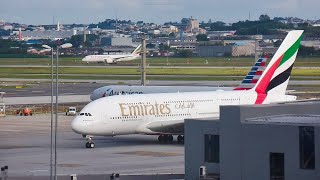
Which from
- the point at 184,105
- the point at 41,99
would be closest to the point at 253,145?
the point at 184,105

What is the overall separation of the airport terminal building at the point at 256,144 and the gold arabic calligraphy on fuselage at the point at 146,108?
31463 millimetres

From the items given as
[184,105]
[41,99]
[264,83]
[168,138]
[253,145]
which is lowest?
[253,145]

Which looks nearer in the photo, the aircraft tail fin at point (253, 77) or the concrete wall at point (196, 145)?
the concrete wall at point (196, 145)

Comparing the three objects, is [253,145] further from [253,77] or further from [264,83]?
[253,77]

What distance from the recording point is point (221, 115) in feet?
192

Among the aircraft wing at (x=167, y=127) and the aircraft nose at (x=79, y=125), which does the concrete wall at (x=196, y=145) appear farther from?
the aircraft wing at (x=167, y=127)

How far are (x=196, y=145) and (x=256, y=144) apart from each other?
5.45 meters

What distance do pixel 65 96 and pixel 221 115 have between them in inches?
4243

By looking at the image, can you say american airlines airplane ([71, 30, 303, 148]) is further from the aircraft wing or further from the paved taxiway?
the paved taxiway

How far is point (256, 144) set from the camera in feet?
185

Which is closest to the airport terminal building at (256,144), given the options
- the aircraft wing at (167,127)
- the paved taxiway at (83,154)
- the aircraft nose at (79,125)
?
the paved taxiway at (83,154)

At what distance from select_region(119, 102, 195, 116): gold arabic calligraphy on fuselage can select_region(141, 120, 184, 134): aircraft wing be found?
0.88 metres

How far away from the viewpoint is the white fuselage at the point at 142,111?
3617 inches

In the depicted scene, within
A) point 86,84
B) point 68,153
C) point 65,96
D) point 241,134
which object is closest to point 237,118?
point 241,134
